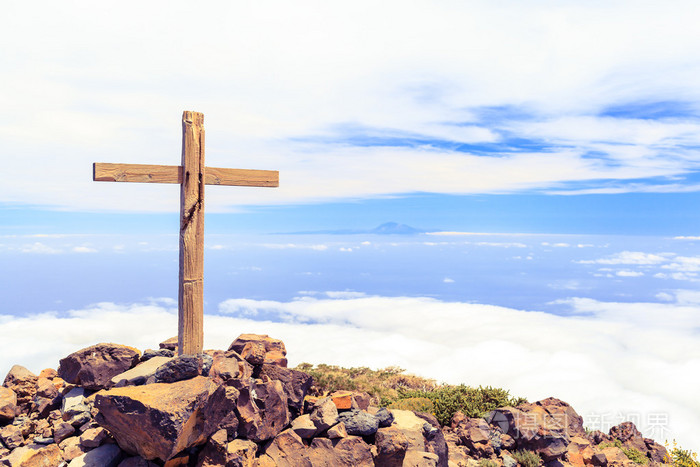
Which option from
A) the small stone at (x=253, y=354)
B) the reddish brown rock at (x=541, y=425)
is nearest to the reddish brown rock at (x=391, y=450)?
the small stone at (x=253, y=354)

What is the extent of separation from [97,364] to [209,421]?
303cm

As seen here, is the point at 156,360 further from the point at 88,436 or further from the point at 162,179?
the point at 162,179

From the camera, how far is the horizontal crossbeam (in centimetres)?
814

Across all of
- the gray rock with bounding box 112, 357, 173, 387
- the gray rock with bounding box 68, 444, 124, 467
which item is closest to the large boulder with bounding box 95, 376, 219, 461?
the gray rock with bounding box 68, 444, 124, 467

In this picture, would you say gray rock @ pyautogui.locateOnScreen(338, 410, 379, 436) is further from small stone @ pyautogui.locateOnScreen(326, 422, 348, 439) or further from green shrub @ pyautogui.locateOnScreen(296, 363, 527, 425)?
green shrub @ pyautogui.locateOnScreen(296, 363, 527, 425)

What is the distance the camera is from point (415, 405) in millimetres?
12938

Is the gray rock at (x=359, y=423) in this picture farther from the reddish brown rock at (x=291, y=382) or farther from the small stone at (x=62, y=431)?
the small stone at (x=62, y=431)

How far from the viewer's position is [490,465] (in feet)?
32.1

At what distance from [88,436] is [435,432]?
6.23m

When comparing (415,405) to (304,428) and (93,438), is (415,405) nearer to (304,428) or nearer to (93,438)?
(304,428)

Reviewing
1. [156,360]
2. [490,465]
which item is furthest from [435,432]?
[156,360]

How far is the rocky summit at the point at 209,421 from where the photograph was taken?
673cm

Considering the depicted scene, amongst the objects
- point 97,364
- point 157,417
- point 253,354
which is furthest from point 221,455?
point 97,364

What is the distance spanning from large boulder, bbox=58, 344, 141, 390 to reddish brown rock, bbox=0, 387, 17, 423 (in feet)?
3.70
